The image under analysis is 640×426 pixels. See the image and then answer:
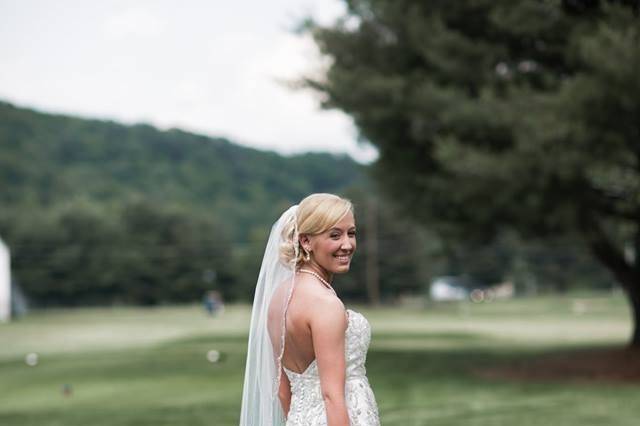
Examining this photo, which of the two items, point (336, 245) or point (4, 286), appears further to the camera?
point (4, 286)

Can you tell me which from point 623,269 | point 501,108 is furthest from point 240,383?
point 623,269

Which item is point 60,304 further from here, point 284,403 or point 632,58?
point 284,403

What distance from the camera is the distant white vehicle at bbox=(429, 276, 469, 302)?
8581 centimetres

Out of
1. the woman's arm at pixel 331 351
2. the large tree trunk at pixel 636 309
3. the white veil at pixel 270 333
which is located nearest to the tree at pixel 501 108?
the large tree trunk at pixel 636 309

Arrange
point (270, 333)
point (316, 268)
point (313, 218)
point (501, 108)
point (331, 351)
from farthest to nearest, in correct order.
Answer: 1. point (501, 108)
2. point (270, 333)
3. point (316, 268)
4. point (313, 218)
5. point (331, 351)

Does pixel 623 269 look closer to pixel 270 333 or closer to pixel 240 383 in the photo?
pixel 240 383

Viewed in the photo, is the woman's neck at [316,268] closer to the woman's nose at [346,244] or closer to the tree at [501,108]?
the woman's nose at [346,244]

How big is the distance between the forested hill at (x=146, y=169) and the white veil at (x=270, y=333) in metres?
90.3

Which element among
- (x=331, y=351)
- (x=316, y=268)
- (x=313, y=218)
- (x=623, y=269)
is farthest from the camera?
(x=623, y=269)

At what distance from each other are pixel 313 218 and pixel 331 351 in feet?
1.60

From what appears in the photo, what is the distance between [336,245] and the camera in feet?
11.5

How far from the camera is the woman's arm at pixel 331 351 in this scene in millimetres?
3352

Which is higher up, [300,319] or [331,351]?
[300,319]

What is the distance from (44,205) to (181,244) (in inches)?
706
